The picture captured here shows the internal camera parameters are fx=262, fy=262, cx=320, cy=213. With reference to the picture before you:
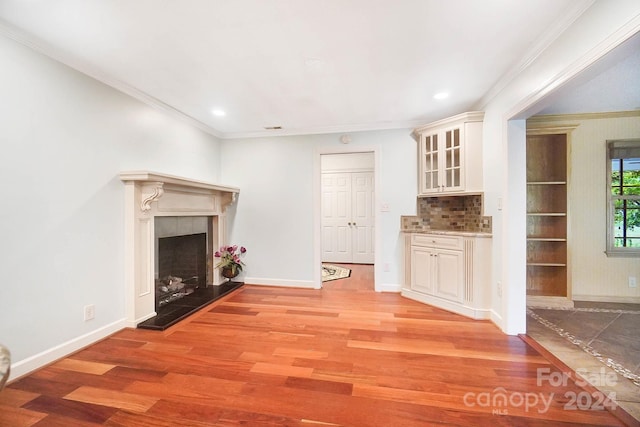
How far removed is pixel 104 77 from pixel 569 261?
5444mm

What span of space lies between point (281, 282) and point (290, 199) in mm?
1302

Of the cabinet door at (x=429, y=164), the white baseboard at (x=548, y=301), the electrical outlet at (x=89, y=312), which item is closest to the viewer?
the electrical outlet at (x=89, y=312)

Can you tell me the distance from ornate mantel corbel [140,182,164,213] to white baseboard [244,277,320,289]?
1998 millimetres

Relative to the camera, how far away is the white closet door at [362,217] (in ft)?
20.4

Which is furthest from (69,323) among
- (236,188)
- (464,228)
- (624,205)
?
(624,205)

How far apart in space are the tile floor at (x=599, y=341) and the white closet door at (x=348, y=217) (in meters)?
3.49

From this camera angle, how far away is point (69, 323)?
213 cm

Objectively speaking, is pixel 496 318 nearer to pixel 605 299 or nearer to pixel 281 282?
pixel 605 299

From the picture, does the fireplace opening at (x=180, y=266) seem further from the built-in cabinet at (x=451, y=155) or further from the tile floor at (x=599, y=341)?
the tile floor at (x=599, y=341)

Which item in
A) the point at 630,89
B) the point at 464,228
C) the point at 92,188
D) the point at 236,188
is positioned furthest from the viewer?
the point at 236,188

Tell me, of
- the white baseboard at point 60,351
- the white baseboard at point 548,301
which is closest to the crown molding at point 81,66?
the white baseboard at point 60,351

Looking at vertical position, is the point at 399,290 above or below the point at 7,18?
below

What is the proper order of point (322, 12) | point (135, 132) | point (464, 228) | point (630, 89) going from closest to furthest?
1. point (322, 12)
2. point (630, 89)
3. point (135, 132)
4. point (464, 228)

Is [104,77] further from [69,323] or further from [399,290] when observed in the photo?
[399,290]
